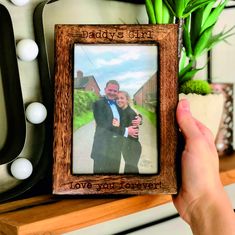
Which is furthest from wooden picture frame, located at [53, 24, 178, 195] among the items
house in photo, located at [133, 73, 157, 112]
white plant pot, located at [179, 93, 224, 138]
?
white plant pot, located at [179, 93, 224, 138]

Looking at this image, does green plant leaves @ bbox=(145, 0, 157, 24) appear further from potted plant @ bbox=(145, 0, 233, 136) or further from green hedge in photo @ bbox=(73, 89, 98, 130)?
green hedge in photo @ bbox=(73, 89, 98, 130)

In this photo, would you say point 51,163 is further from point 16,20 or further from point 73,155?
Answer: point 16,20

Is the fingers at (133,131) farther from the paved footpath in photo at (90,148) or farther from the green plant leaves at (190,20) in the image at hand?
the green plant leaves at (190,20)

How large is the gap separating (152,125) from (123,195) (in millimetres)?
73

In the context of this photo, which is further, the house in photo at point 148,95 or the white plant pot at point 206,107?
the white plant pot at point 206,107

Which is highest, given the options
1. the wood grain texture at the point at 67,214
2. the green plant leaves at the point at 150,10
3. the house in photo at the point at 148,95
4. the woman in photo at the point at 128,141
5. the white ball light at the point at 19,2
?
the green plant leaves at the point at 150,10

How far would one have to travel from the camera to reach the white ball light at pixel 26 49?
0.42 metres

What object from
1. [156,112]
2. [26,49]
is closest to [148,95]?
[156,112]

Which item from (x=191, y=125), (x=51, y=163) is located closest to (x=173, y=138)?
(x=191, y=125)

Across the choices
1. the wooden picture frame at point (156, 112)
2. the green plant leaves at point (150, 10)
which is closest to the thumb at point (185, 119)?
the wooden picture frame at point (156, 112)

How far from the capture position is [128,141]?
1.42 feet

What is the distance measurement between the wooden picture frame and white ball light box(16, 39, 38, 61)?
0.02 m

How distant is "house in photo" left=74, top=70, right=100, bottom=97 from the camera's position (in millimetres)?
426

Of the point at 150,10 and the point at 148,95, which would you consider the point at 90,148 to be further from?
the point at 150,10
